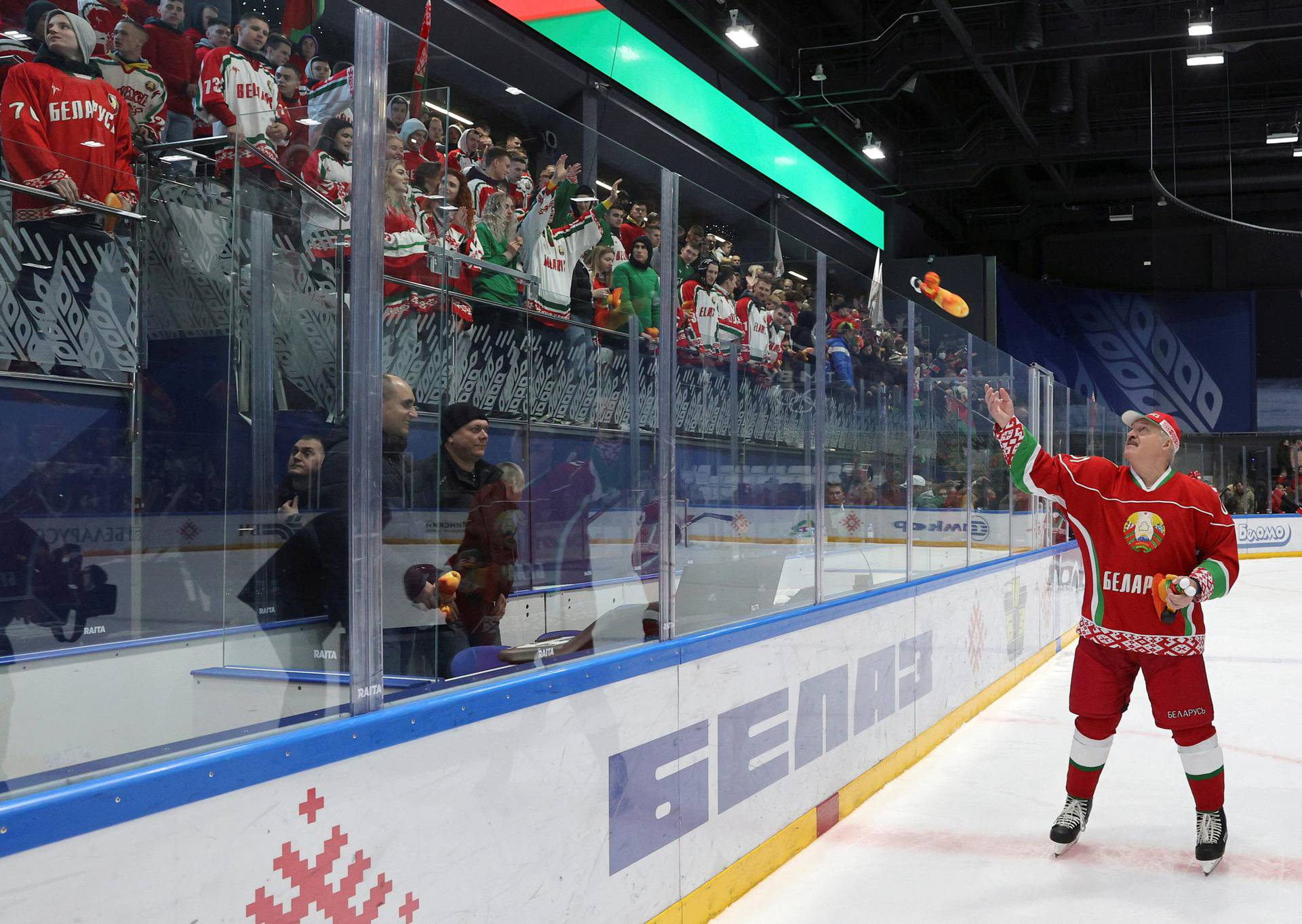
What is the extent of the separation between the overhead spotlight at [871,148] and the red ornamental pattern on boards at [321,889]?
448 inches

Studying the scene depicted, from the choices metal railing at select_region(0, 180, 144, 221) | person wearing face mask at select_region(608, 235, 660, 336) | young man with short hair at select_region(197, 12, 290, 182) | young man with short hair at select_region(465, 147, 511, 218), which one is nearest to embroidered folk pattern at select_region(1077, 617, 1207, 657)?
person wearing face mask at select_region(608, 235, 660, 336)

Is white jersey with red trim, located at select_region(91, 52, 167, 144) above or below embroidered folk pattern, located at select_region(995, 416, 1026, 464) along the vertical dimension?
above

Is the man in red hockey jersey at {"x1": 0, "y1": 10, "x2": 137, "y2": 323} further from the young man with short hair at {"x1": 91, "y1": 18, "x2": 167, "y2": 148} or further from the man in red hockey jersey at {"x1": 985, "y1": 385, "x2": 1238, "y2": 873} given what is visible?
the man in red hockey jersey at {"x1": 985, "y1": 385, "x2": 1238, "y2": 873}

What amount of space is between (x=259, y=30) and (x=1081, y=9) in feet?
29.6

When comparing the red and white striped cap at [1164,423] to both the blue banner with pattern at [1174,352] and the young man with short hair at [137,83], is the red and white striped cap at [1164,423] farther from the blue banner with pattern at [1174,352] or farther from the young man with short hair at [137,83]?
the blue banner with pattern at [1174,352]

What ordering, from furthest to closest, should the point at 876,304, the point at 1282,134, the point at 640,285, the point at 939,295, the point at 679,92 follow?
the point at 1282,134
the point at 939,295
the point at 679,92
the point at 876,304
the point at 640,285

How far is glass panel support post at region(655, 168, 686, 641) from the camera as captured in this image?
2.60 meters

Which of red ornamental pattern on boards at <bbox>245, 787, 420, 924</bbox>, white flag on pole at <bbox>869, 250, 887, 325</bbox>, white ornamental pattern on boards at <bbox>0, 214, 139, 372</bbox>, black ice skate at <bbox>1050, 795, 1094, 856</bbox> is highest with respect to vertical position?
white flag on pole at <bbox>869, 250, 887, 325</bbox>

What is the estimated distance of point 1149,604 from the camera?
321 cm

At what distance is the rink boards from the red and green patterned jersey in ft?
2.65

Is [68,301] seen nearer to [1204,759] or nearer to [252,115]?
[252,115]

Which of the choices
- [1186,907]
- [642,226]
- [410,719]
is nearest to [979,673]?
[1186,907]

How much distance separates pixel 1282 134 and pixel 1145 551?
13.0m

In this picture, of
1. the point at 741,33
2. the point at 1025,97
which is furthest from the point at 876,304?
the point at 1025,97
